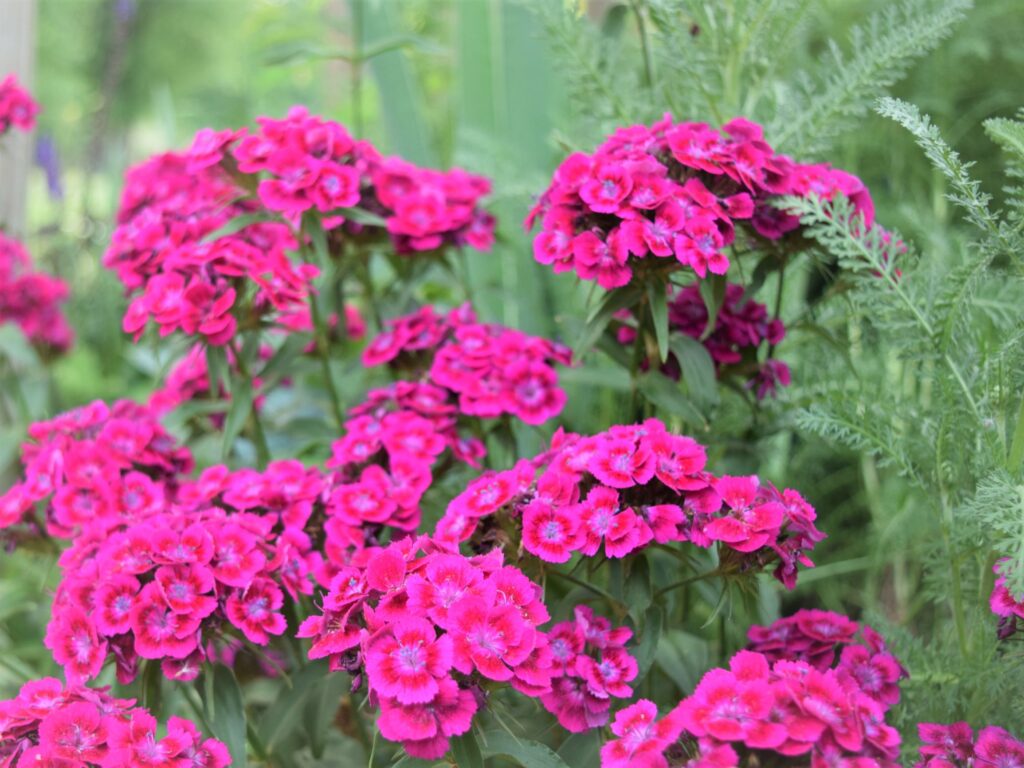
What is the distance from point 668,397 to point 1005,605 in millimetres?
497

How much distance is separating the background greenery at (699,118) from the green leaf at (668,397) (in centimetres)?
11

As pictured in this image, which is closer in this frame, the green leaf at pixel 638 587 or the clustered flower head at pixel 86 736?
the clustered flower head at pixel 86 736

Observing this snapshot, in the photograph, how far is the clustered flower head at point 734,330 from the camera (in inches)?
55.4

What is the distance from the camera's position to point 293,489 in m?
1.33

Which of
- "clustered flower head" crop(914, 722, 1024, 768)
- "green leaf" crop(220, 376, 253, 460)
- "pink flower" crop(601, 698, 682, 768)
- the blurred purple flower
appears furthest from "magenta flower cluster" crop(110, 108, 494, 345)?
the blurred purple flower

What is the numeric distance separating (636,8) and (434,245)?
→ 20.0 inches

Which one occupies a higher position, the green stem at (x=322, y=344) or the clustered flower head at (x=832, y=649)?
the green stem at (x=322, y=344)

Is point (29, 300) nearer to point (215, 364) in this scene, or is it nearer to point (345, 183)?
point (215, 364)

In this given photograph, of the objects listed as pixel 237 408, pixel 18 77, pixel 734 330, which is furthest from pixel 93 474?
pixel 18 77

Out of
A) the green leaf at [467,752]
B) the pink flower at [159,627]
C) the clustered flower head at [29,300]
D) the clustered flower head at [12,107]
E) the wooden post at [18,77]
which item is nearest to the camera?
the green leaf at [467,752]

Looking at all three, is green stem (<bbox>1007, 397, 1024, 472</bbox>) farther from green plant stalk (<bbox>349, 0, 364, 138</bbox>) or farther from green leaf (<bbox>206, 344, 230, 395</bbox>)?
green plant stalk (<bbox>349, 0, 364, 138</bbox>)

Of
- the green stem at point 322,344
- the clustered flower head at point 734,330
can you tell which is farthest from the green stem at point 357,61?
the clustered flower head at point 734,330

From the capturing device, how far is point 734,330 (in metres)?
1.40

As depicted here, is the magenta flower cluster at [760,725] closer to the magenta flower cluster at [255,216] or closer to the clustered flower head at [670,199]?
the clustered flower head at [670,199]
